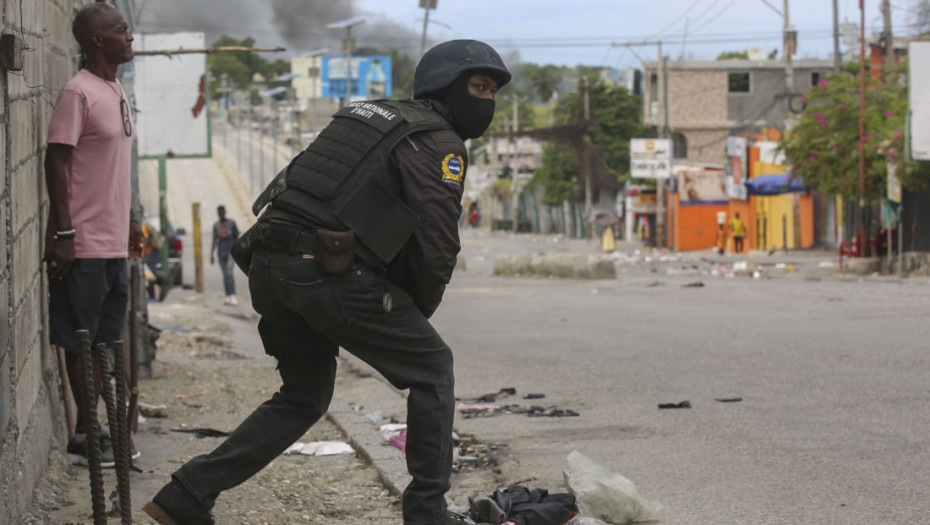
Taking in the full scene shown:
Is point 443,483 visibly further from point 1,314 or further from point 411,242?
point 1,314

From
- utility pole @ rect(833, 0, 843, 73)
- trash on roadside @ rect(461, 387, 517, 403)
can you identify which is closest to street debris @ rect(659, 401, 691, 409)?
trash on roadside @ rect(461, 387, 517, 403)

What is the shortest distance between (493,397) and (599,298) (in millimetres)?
9724

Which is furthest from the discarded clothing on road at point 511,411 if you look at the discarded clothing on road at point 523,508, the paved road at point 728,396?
the discarded clothing on road at point 523,508

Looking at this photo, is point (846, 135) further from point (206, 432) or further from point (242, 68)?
point (242, 68)

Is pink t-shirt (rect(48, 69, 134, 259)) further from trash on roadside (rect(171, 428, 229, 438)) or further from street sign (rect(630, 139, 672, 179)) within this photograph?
street sign (rect(630, 139, 672, 179))

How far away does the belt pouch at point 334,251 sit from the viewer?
135 inches

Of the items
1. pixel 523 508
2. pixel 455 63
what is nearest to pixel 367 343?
pixel 455 63

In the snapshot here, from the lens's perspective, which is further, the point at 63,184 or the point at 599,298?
the point at 599,298

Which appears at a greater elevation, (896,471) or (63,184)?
(63,184)

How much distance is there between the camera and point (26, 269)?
175 inches

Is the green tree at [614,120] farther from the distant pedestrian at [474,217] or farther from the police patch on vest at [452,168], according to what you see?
the police patch on vest at [452,168]

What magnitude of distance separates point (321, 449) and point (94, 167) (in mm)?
1923

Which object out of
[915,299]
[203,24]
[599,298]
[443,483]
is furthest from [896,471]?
[203,24]

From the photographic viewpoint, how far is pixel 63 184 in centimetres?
452
